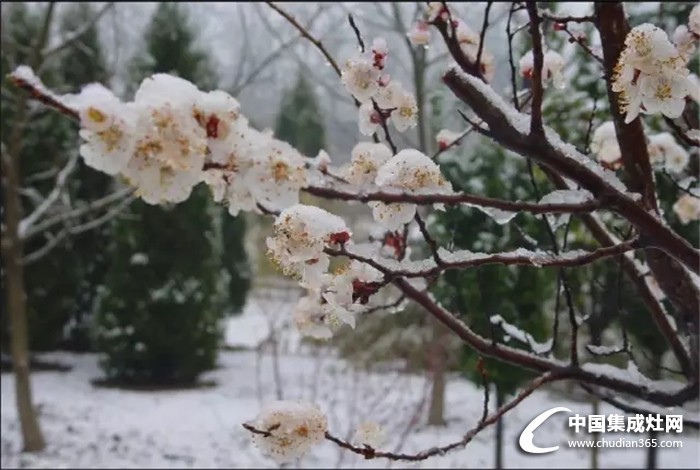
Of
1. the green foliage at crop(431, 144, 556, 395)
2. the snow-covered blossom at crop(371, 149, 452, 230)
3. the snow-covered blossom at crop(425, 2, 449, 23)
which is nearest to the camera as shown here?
the snow-covered blossom at crop(371, 149, 452, 230)

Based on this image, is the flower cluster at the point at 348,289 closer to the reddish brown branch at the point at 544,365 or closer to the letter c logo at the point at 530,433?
the reddish brown branch at the point at 544,365

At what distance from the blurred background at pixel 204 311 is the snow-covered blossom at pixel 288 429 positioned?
2.42m

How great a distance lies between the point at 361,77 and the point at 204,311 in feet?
21.4

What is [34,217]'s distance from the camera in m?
5.18

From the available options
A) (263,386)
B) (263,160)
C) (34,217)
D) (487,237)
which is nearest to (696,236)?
(487,237)

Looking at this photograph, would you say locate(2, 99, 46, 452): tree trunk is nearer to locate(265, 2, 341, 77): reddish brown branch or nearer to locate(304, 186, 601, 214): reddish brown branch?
locate(265, 2, 341, 77): reddish brown branch

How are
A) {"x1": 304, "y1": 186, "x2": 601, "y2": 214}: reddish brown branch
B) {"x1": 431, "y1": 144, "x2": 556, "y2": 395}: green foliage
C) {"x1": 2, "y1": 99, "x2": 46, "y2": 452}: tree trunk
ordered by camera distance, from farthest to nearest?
{"x1": 2, "y1": 99, "x2": 46, "y2": 452}: tree trunk, {"x1": 431, "y1": 144, "x2": 556, "y2": 395}: green foliage, {"x1": 304, "y1": 186, "x2": 601, "y2": 214}: reddish brown branch

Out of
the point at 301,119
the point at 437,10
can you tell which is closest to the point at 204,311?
the point at 437,10

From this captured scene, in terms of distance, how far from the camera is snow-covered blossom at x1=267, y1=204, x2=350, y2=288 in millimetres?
916

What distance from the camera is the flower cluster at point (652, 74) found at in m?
0.95

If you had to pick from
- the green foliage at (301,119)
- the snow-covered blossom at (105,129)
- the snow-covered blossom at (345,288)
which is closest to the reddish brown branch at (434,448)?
the snow-covered blossom at (345,288)

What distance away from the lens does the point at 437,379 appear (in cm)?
612

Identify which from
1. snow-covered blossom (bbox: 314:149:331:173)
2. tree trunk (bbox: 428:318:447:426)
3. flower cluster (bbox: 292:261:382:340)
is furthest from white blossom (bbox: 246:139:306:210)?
tree trunk (bbox: 428:318:447:426)

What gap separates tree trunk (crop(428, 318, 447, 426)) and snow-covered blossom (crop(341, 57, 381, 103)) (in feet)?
15.6
